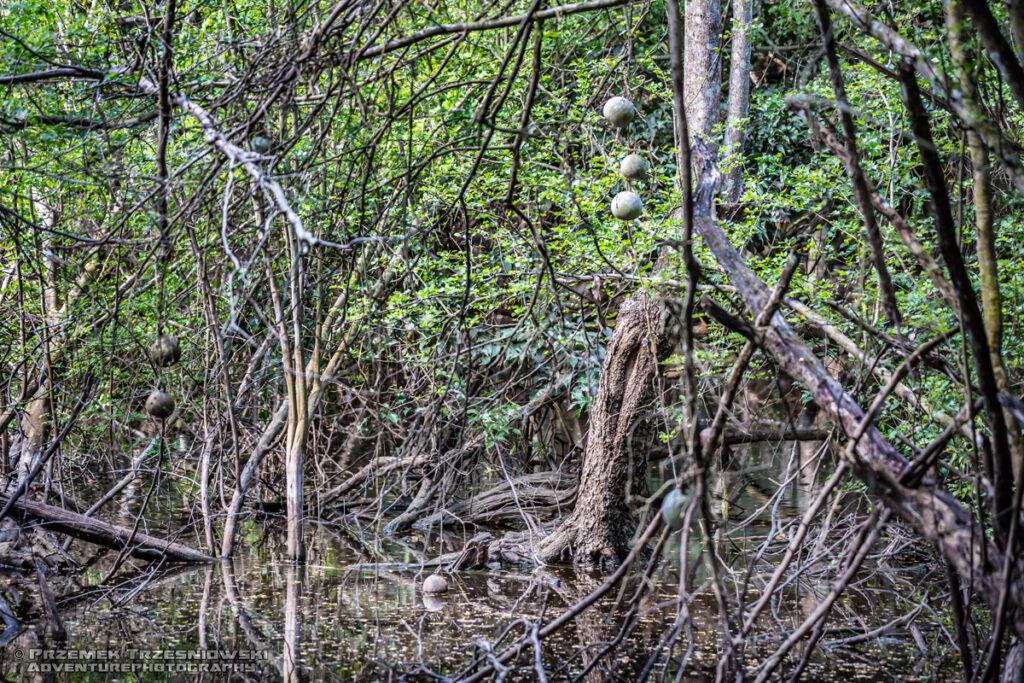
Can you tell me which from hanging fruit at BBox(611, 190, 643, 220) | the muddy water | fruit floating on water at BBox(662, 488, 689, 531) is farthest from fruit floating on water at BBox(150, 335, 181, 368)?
fruit floating on water at BBox(662, 488, 689, 531)

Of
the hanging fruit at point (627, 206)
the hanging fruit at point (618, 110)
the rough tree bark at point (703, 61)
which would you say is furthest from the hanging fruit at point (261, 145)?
the rough tree bark at point (703, 61)

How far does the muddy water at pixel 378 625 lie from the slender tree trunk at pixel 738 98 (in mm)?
1885

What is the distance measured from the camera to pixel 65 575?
5.60m

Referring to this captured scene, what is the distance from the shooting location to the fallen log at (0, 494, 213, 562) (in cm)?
535

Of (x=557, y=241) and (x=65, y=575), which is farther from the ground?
(x=557, y=241)

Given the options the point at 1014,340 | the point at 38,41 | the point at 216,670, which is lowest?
the point at 216,670

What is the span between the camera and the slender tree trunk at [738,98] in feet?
17.9

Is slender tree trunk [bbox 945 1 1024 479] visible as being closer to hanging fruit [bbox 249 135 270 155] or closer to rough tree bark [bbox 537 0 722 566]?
hanging fruit [bbox 249 135 270 155]

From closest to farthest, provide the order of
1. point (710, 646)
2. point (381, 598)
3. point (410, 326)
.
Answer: point (710, 646)
point (381, 598)
point (410, 326)

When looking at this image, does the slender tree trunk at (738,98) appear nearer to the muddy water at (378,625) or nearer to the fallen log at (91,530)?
the muddy water at (378,625)

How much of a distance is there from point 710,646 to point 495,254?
331cm

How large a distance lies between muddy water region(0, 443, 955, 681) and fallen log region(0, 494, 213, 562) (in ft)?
0.73

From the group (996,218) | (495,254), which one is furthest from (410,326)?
(996,218)

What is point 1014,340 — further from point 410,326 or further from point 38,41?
point 38,41
